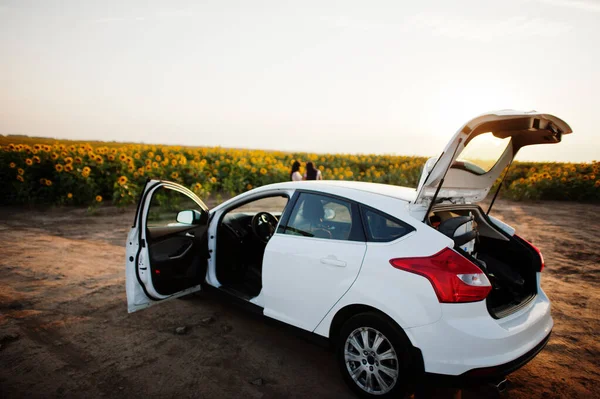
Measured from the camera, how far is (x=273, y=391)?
9.36 ft

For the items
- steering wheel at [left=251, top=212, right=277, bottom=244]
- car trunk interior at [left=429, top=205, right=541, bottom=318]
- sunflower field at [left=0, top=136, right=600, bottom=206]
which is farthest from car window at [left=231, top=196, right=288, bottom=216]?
car trunk interior at [left=429, top=205, right=541, bottom=318]

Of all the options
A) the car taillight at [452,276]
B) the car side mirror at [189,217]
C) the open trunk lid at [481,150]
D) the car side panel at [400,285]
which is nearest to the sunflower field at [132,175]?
the car side mirror at [189,217]

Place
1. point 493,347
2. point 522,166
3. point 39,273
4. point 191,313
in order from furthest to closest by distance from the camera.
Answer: point 522,166
point 39,273
point 191,313
point 493,347

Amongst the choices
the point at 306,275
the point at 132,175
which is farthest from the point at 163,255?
the point at 132,175

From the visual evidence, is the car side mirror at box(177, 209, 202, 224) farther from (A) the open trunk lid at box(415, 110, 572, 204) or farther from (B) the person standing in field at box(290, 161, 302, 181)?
(B) the person standing in field at box(290, 161, 302, 181)

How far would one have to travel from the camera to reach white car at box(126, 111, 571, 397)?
7.72 ft

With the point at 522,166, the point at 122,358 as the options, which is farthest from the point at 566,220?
the point at 122,358

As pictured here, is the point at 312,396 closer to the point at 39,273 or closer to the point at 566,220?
the point at 39,273

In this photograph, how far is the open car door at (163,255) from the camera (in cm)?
346

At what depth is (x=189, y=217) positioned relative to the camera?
398 centimetres

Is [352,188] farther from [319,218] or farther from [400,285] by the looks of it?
[400,285]

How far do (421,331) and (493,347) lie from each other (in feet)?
1.46

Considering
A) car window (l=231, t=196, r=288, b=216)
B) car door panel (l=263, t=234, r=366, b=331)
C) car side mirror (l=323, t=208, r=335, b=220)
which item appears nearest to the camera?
car door panel (l=263, t=234, r=366, b=331)

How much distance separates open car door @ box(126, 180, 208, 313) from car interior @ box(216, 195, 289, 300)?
0.24m
